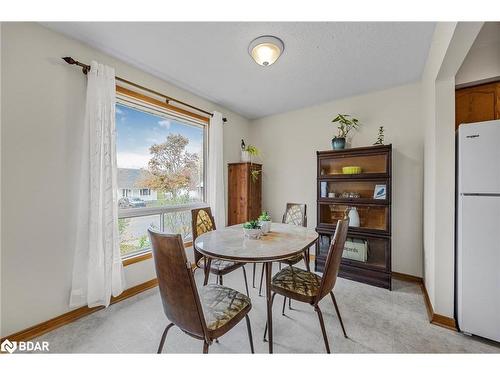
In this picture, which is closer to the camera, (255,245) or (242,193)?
(255,245)

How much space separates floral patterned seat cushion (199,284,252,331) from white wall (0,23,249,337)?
140 centimetres

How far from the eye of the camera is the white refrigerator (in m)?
1.59

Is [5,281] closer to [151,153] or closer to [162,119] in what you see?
[151,153]

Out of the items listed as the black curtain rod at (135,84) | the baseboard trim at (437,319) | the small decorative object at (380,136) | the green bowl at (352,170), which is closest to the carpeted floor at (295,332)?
the baseboard trim at (437,319)

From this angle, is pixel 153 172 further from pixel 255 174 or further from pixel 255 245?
pixel 255 245

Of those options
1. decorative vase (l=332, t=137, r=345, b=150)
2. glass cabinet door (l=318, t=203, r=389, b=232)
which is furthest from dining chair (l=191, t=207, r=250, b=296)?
decorative vase (l=332, t=137, r=345, b=150)

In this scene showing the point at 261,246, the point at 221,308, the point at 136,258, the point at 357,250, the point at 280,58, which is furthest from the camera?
the point at 357,250

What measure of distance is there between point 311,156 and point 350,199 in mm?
1045

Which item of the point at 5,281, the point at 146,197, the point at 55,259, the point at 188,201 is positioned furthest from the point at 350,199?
the point at 5,281

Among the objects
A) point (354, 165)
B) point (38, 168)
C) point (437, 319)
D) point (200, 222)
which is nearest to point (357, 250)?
point (437, 319)

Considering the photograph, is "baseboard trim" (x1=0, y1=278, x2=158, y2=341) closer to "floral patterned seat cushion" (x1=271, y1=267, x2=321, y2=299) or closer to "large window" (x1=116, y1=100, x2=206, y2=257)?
"large window" (x1=116, y1=100, x2=206, y2=257)

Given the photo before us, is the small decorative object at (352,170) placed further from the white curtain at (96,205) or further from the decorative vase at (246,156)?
the white curtain at (96,205)

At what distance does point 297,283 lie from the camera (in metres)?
1.63

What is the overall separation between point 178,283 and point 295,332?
1.22m
